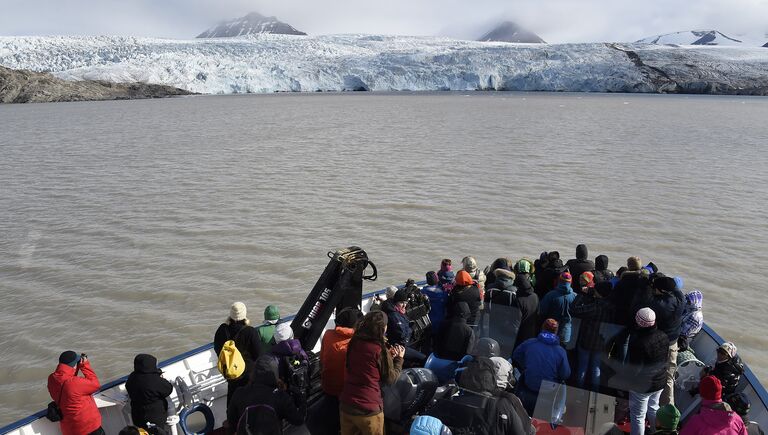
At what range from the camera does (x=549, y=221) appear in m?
14.6

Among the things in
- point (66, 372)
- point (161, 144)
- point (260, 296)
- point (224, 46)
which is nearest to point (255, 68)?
point (224, 46)

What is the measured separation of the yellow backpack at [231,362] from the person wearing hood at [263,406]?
716 millimetres

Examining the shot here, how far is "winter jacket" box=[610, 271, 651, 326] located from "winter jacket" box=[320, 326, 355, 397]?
254 centimetres

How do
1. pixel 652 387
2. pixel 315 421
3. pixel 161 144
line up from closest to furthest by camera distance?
pixel 315 421, pixel 652 387, pixel 161 144

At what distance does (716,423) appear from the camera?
A: 11.6 feet

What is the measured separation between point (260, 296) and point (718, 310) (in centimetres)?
825

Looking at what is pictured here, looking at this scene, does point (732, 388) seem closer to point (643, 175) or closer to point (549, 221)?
point (549, 221)

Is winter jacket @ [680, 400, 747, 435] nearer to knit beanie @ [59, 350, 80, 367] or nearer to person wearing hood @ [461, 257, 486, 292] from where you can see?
person wearing hood @ [461, 257, 486, 292]

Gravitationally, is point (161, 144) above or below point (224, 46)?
below

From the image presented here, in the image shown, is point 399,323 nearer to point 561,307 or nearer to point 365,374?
point 365,374

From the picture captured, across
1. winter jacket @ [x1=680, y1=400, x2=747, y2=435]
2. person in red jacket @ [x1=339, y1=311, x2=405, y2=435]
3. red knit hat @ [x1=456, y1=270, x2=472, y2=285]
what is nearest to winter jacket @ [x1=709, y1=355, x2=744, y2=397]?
winter jacket @ [x1=680, y1=400, x2=747, y2=435]

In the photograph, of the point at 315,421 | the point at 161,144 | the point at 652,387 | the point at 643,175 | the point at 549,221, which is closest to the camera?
the point at 315,421

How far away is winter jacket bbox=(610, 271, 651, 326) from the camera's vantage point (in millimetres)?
4898

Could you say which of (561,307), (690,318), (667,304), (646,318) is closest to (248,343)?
(561,307)
